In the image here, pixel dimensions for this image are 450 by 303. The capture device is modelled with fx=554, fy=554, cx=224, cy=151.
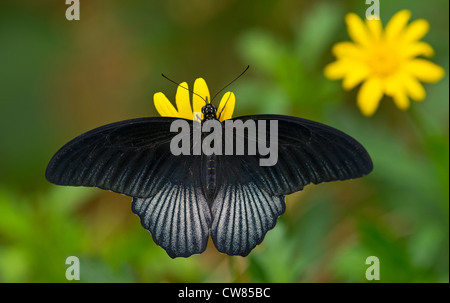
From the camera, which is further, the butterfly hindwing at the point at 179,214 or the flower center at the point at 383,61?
the flower center at the point at 383,61

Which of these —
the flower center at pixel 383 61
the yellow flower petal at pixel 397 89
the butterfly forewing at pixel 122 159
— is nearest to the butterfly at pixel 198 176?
the butterfly forewing at pixel 122 159

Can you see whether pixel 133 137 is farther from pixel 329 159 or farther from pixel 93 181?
pixel 329 159

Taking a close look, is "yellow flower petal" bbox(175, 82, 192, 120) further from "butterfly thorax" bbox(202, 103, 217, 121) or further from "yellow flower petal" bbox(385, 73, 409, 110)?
"yellow flower petal" bbox(385, 73, 409, 110)

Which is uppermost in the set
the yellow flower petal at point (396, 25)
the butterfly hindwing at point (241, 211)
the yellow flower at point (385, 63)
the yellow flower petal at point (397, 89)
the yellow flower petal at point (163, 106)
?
the yellow flower petal at point (396, 25)

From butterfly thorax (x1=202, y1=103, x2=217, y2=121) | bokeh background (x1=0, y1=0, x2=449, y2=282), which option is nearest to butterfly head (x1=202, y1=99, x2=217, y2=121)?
butterfly thorax (x1=202, y1=103, x2=217, y2=121)

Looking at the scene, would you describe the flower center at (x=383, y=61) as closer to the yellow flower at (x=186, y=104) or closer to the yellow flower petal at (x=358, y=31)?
the yellow flower petal at (x=358, y=31)

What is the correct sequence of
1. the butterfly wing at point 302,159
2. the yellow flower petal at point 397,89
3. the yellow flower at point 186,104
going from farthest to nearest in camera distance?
the yellow flower petal at point 397,89
the yellow flower at point 186,104
the butterfly wing at point 302,159
